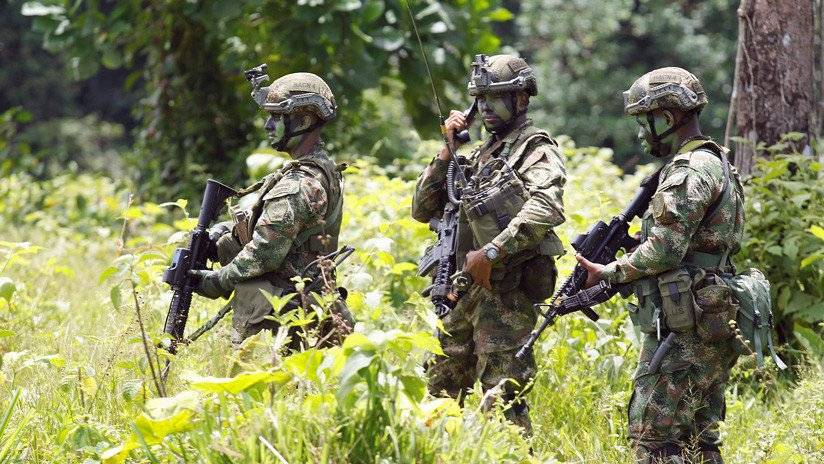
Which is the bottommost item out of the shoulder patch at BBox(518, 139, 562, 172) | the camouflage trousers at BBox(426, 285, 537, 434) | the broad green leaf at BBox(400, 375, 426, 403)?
the camouflage trousers at BBox(426, 285, 537, 434)

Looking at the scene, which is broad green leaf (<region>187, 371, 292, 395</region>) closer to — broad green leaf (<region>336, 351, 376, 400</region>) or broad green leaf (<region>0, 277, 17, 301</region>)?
broad green leaf (<region>336, 351, 376, 400</region>)

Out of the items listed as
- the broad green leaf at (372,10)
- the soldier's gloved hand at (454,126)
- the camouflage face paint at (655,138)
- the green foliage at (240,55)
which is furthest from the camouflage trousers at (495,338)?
the broad green leaf at (372,10)

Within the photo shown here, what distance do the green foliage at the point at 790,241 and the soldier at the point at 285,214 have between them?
266cm

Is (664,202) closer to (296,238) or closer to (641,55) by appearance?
(296,238)

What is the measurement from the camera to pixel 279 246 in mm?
5516

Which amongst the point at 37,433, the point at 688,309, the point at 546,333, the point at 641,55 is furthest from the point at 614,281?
the point at 641,55

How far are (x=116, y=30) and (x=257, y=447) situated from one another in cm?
865

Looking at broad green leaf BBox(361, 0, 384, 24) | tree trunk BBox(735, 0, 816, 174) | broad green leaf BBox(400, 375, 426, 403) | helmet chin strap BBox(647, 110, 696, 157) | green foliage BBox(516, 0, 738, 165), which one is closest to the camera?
broad green leaf BBox(400, 375, 426, 403)

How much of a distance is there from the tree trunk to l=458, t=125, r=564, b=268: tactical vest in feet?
8.01

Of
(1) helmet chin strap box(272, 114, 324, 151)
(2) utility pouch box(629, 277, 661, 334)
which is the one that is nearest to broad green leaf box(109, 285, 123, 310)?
(1) helmet chin strap box(272, 114, 324, 151)

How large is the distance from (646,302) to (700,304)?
23 cm

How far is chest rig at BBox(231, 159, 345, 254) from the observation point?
5.65m

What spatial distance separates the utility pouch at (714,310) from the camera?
4.99 metres

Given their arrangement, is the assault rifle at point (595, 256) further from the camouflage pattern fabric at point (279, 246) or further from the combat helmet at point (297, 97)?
the combat helmet at point (297, 97)
